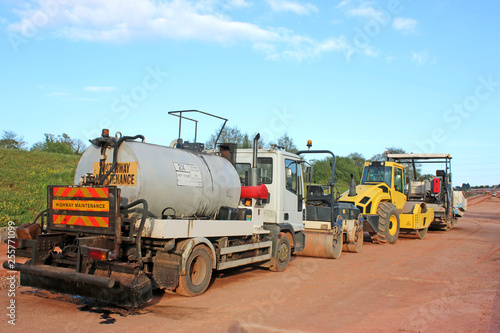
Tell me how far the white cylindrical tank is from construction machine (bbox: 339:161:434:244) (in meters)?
7.74

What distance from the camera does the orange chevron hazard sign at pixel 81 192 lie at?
6.56 m

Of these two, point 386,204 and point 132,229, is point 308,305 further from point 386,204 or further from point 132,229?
point 386,204

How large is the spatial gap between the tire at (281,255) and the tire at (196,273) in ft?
8.52

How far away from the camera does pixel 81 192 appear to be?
6.82m

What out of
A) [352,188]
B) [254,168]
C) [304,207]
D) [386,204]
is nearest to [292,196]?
[304,207]

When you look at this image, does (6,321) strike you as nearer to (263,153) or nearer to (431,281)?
(263,153)

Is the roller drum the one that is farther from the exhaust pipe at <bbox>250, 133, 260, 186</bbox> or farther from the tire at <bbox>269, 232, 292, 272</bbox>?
the exhaust pipe at <bbox>250, 133, 260, 186</bbox>

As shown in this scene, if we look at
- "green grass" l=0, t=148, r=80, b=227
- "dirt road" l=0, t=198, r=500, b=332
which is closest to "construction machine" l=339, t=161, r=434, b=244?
"dirt road" l=0, t=198, r=500, b=332

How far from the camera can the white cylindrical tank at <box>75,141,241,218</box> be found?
702 cm

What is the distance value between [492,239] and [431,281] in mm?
11281

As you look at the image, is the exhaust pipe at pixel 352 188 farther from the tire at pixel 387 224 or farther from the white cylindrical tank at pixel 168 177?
the white cylindrical tank at pixel 168 177

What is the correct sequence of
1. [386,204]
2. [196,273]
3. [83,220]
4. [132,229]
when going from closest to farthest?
[132,229], [83,220], [196,273], [386,204]

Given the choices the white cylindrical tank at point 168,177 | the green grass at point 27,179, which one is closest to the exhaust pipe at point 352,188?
the white cylindrical tank at point 168,177

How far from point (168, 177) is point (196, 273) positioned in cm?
179
